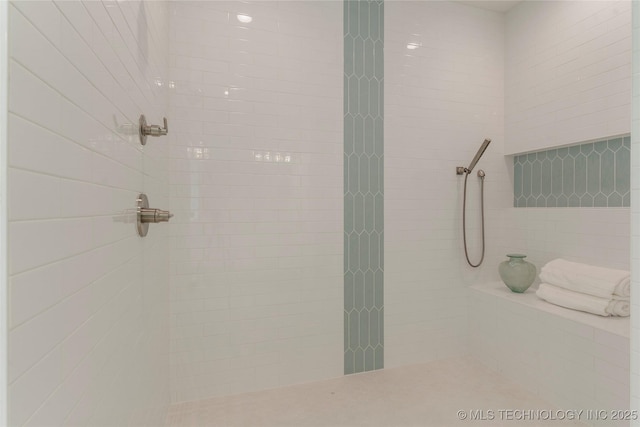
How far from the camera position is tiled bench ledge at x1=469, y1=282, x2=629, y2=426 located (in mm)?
1571

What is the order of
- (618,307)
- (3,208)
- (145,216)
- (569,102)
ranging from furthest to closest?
(569,102) → (618,307) → (145,216) → (3,208)

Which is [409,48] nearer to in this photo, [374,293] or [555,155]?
[555,155]

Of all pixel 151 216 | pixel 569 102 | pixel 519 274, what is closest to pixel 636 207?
pixel 151 216

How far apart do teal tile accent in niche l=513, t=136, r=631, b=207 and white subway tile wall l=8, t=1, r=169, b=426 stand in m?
2.42

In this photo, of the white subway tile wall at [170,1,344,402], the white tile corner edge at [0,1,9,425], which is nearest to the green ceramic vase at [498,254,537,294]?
the white subway tile wall at [170,1,344,402]

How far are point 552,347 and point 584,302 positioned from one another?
0.29 metres

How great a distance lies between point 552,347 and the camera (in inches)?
72.5

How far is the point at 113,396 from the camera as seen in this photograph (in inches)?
34.6

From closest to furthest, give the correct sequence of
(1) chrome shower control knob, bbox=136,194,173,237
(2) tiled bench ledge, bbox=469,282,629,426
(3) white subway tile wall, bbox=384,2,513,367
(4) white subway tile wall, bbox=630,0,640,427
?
(4) white subway tile wall, bbox=630,0,640,427 → (1) chrome shower control knob, bbox=136,194,173,237 → (2) tiled bench ledge, bbox=469,282,629,426 → (3) white subway tile wall, bbox=384,2,513,367

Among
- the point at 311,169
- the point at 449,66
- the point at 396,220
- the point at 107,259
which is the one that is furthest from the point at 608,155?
the point at 107,259

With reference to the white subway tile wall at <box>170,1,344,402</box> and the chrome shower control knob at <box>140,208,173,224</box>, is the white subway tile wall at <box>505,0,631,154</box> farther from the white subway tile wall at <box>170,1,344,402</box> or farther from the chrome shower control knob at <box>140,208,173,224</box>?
the chrome shower control knob at <box>140,208,173,224</box>

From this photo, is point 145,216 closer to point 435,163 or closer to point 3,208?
point 3,208

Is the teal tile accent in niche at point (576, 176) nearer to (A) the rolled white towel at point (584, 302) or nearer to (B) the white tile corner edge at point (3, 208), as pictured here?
(A) the rolled white towel at point (584, 302)

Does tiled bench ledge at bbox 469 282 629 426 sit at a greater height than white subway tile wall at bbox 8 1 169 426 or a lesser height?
lesser
